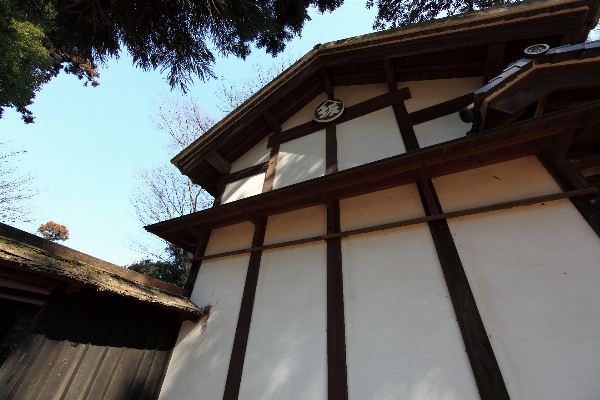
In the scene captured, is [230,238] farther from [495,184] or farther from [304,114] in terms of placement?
[495,184]

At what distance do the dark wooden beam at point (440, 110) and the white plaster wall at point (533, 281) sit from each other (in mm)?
1514

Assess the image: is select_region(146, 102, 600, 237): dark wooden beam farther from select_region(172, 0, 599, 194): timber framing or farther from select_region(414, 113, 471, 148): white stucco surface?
select_region(172, 0, 599, 194): timber framing

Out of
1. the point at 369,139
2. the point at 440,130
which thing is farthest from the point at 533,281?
the point at 369,139

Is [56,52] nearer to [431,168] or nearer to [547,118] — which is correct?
[431,168]

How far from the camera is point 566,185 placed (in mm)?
3227

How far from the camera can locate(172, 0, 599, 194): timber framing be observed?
4117 millimetres

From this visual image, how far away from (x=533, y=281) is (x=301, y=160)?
4.29 m

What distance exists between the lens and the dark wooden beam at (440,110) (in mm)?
4703

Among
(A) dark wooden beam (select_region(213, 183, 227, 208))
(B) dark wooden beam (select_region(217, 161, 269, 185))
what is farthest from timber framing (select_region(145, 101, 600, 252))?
(B) dark wooden beam (select_region(217, 161, 269, 185))

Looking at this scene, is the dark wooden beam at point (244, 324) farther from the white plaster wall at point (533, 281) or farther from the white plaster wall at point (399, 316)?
the white plaster wall at point (533, 281)

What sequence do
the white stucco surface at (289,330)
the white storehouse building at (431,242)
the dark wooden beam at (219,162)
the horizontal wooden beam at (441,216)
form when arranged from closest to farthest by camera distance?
the white storehouse building at (431,242) → the horizontal wooden beam at (441,216) → the white stucco surface at (289,330) → the dark wooden beam at (219,162)

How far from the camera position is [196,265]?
539cm

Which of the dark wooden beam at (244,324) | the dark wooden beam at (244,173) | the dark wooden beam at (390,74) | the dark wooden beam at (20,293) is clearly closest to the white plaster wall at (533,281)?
the dark wooden beam at (390,74)

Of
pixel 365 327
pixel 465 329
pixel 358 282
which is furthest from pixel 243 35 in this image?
pixel 465 329
